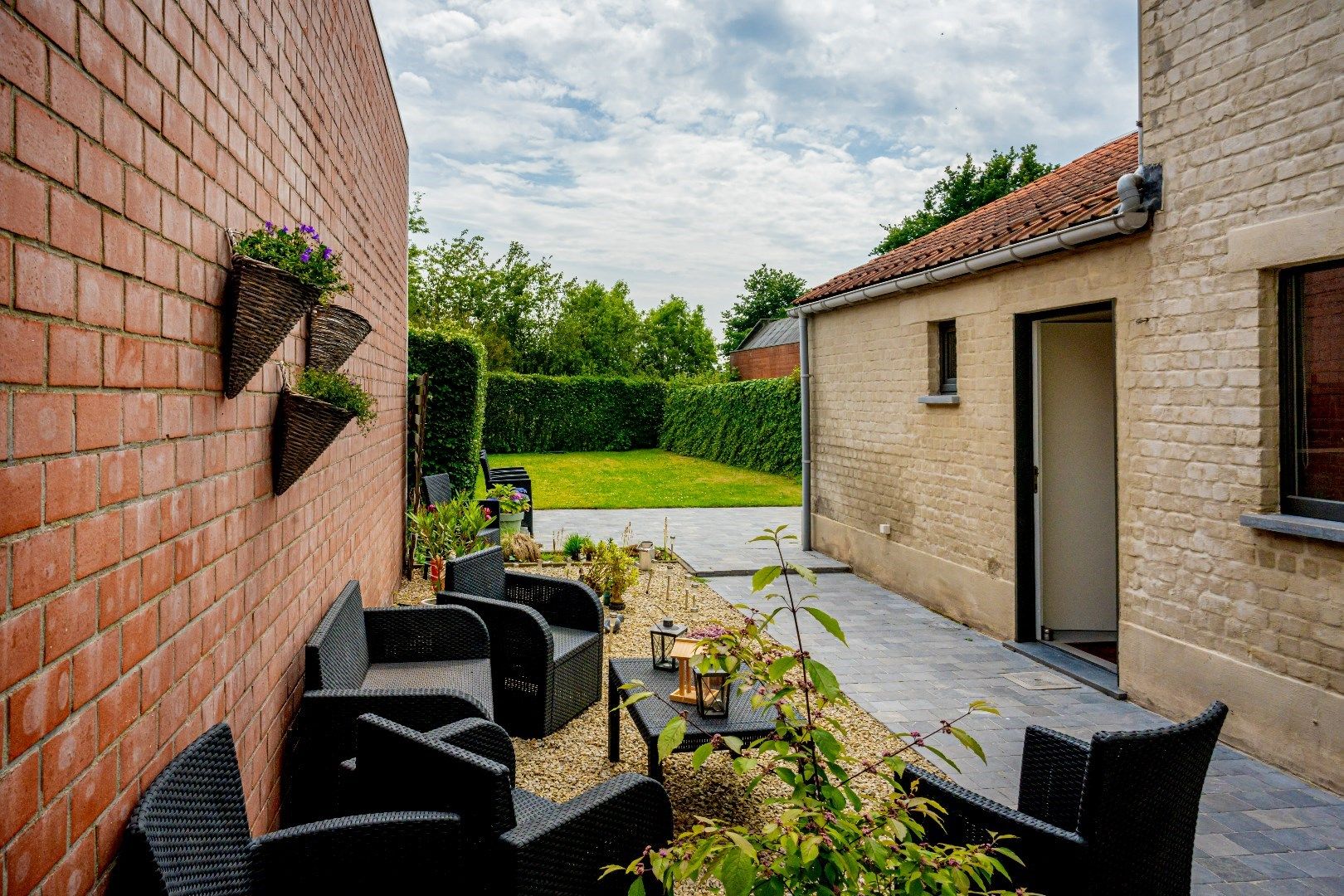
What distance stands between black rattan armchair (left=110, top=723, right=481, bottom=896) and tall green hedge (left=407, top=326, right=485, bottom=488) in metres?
8.83

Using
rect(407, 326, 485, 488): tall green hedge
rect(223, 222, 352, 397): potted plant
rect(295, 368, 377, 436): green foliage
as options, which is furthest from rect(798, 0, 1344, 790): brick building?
rect(407, 326, 485, 488): tall green hedge

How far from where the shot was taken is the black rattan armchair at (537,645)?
464 cm

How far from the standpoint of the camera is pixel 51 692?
140 centimetres

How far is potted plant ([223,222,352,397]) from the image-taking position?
2309mm

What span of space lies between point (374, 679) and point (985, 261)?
565cm

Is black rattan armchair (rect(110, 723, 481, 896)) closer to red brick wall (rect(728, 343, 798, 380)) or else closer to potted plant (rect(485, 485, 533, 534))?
potted plant (rect(485, 485, 533, 534))

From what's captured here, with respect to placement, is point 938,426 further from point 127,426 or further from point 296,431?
point 127,426

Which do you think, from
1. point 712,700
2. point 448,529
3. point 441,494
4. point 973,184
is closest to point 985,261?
point 712,700

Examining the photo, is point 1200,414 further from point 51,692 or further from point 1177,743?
point 51,692

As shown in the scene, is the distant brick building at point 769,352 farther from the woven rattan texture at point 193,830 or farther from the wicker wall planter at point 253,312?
the woven rattan texture at point 193,830

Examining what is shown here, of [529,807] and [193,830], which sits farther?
[529,807]

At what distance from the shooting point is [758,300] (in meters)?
65.2

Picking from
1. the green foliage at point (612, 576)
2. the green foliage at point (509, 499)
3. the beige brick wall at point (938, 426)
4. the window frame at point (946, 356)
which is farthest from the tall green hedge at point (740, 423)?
the green foliage at point (612, 576)

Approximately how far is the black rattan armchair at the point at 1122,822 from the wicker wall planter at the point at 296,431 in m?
2.28
